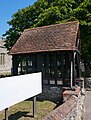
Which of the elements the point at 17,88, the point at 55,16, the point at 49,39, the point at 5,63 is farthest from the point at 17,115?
the point at 5,63

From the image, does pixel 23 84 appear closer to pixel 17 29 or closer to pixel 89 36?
pixel 89 36

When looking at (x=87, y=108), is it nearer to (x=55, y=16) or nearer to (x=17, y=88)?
(x=17, y=88)

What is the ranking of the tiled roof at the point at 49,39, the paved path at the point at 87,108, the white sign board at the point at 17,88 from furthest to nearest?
1. the tiled roof at the point at 49,39
2. the paved path at the point at 87,108
3. the white sign board at the point at 17,88

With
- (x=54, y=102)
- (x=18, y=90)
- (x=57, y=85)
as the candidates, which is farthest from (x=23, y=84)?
(x=57, y=85)

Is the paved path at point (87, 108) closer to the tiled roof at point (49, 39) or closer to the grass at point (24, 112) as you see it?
the grass at point (24, 112)

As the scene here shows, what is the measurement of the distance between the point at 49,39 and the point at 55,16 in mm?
7112

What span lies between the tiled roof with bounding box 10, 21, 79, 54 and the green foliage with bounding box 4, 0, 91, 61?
4.81 metres

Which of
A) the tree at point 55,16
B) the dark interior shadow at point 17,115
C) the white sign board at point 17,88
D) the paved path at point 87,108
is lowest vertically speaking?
the paved path at point 87,108

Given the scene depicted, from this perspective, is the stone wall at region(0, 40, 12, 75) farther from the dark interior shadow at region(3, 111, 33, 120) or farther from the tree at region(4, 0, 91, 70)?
the dark interior shadow at region(3, 111, 33, 120)

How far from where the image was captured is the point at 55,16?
23828mm

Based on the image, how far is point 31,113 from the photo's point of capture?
11.0m

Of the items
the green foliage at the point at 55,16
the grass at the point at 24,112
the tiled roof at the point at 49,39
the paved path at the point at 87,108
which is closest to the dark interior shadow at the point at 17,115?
the grass at the point at 24,112

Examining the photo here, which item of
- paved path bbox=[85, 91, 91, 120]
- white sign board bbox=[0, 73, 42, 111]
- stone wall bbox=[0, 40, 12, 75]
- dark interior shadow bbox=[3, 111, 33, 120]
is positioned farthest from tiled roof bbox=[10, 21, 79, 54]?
stone wall bbox=[0, 40, 12, 75]

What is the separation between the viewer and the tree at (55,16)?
22938 millimetres
